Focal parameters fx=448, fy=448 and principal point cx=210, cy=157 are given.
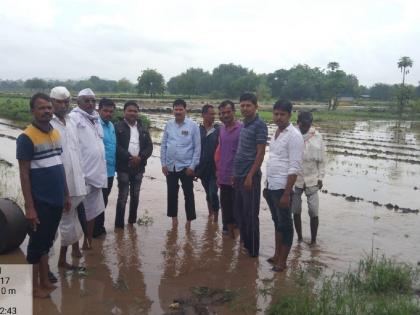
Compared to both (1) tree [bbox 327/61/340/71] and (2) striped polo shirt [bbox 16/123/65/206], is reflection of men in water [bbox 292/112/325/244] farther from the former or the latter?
(1) tree [bbox 327/61/340/71]

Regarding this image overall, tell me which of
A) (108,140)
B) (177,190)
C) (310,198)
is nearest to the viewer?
(108,140)

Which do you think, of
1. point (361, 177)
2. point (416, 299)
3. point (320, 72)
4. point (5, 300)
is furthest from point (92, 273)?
point (320, 72)

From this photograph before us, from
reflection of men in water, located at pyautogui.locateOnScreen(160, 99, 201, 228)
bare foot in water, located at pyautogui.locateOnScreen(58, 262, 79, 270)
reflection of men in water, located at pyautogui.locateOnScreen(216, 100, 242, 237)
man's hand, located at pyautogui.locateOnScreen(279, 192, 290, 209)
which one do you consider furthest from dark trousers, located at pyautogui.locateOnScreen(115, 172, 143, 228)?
man's hand, located at pyautogui.locateOnScreen(279, 192, 290, 209)

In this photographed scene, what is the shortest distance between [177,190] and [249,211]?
150 centimetres

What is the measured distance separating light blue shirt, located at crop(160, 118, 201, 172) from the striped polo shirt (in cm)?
231

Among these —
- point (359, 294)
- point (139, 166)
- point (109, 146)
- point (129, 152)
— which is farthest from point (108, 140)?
point (359, 294)

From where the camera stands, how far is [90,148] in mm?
4973

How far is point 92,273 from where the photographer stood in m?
4.52

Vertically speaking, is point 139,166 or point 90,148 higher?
point 90,148

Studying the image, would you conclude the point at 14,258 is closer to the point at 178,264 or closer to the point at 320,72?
the point at 178,264

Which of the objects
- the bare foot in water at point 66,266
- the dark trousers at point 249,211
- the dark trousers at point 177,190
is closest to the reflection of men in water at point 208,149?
the dark trousers at point 177,190

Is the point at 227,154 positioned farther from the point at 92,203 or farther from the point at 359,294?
the point at 359,294

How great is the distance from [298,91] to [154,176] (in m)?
74.5

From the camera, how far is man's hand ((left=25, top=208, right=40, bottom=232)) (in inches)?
145
